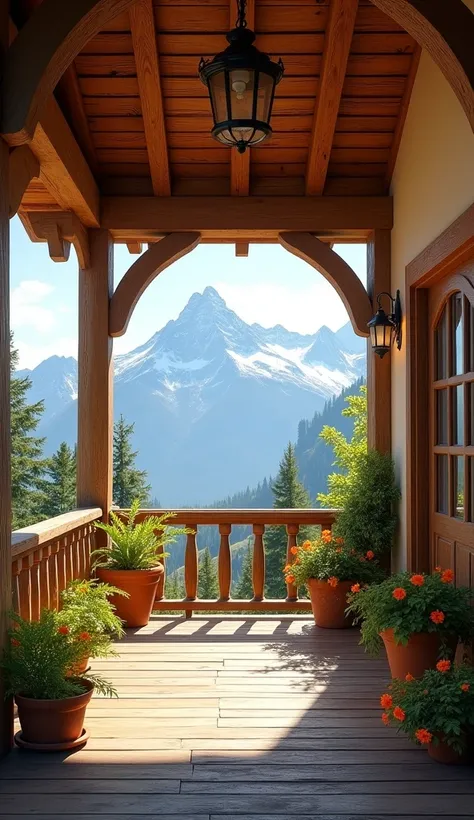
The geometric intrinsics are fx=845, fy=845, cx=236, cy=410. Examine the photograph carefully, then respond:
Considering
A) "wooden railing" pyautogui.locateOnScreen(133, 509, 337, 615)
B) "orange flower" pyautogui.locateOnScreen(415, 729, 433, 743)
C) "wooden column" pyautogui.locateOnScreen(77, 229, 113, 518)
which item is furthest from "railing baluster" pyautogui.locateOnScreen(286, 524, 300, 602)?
"orange flower" pyautogui.locateOnScreen(415, 729, 433, 743)

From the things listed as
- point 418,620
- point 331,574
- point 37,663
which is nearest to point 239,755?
point 37,663

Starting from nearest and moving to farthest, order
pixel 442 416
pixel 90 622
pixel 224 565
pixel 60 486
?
pixel 90 622, pixel 442 416, pixel 224 565, pixel 60 486

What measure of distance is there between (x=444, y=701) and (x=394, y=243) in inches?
135

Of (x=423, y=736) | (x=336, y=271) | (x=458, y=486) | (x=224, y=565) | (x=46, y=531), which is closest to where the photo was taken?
(x=423, y=736)

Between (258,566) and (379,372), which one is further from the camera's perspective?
(258,566)

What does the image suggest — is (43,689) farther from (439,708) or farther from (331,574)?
(331,574)

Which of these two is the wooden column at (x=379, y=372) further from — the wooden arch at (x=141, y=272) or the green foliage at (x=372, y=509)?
the wooden arch at (x=141, y=272)

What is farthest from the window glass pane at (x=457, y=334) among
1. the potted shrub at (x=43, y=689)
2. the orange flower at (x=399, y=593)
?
the potted shrub at (x=43, y=689)

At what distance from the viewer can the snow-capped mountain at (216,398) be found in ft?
280

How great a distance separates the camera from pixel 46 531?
4086 millimetres

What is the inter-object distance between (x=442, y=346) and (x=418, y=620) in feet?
5.64

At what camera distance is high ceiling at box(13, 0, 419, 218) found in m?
4.66

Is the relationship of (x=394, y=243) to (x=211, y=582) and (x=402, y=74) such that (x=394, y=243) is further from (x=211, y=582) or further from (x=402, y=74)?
(x=211, y=582)

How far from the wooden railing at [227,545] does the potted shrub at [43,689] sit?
2.53 meters
